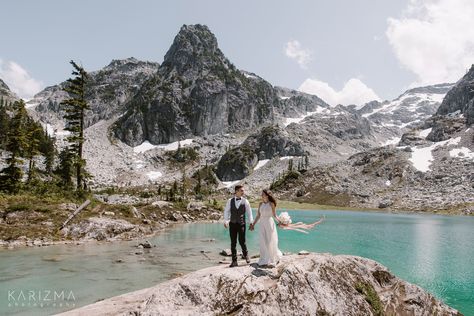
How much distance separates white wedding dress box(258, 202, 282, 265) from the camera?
42.5ft

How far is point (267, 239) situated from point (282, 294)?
7.57 feet

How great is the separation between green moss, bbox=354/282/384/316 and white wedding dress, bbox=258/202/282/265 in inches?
138

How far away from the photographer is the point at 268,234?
13.4 metres

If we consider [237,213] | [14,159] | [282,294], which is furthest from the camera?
[14,159]

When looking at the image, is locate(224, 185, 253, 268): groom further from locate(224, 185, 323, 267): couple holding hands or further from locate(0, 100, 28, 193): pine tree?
locate(0, 100, 28, 193): pine tree

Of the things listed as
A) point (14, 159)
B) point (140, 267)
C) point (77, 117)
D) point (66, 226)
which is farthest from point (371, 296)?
point (14, 159)

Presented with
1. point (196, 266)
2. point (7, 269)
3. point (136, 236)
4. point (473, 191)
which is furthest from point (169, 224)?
point (473, 191)

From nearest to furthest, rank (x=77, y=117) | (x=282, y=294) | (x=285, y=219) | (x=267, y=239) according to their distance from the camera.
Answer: (x=282, y=294)
(x=267, y=239)
(x=285, y=219)
(x=77, y=117)

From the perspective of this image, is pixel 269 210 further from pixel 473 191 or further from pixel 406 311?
pixel 473 191

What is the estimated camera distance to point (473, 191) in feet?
551

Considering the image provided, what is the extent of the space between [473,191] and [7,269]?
19884cm

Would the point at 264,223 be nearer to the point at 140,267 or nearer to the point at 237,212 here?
the point at 237,212

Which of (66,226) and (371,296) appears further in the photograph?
(66,226)

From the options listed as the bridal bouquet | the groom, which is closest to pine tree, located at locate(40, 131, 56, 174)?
the groom
